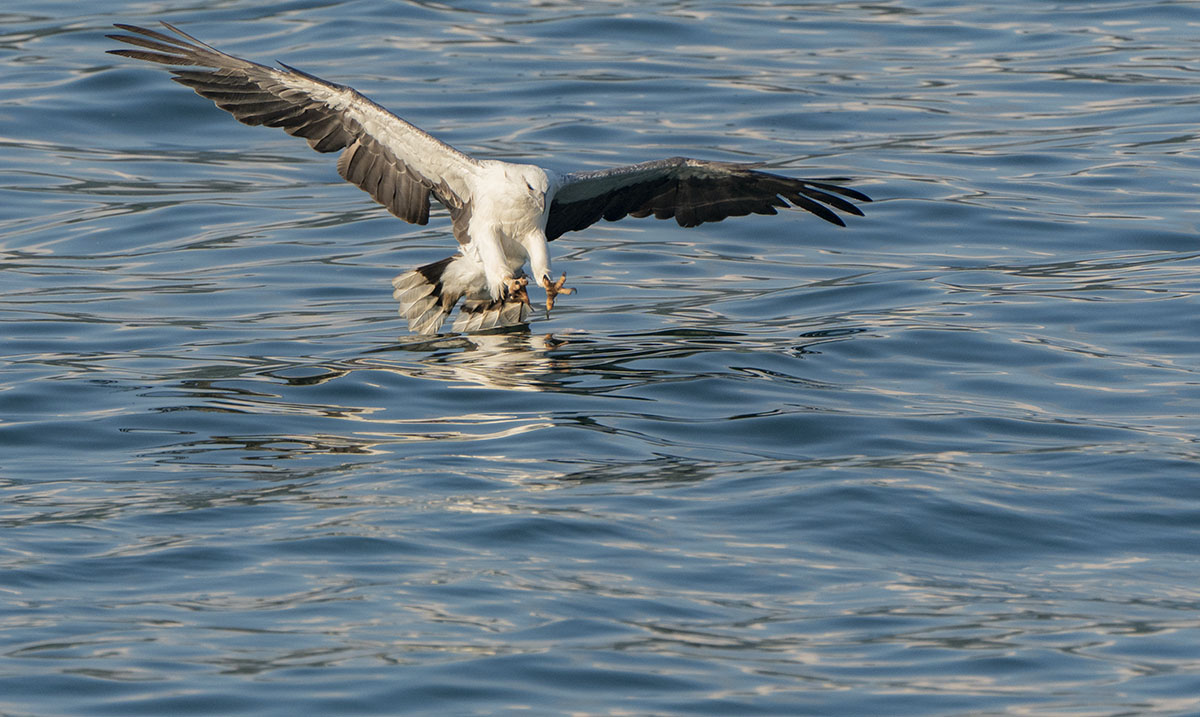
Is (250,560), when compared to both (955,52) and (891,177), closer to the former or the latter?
(891,177)

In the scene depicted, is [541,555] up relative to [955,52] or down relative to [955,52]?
down

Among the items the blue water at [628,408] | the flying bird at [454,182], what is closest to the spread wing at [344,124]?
the flying bird at [454,182]

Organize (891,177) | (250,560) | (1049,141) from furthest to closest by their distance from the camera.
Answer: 1. (1049,141)
2. (891,177)
3. (250,560)

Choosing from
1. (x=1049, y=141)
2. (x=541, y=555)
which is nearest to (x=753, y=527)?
(x=541, y=555)

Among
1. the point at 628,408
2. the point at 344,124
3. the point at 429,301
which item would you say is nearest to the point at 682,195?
the point at 429,301

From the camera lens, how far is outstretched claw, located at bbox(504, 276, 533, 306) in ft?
34.9

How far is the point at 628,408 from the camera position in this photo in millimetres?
9094

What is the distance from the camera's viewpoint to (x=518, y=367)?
391 inches

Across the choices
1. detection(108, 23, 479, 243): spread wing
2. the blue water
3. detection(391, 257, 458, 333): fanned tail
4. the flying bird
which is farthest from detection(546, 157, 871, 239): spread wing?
detection(391, 257, 458, 333): fanned tail

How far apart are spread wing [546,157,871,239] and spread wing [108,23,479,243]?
74 cm

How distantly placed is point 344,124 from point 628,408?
286cm

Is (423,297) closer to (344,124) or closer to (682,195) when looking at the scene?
(344,124)

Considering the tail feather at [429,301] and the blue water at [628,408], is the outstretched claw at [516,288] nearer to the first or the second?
the tail feather at [429,301]

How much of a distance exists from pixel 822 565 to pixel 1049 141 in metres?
9.41
